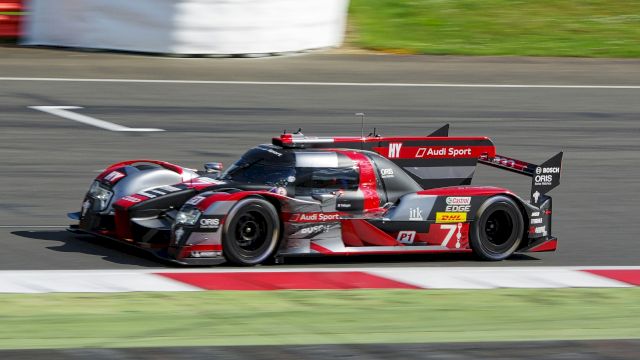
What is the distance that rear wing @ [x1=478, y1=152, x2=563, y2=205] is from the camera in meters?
11.3

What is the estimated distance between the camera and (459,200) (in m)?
10.8

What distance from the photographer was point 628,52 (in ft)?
81.5

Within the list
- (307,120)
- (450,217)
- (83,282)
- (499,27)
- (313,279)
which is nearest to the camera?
(83,282)

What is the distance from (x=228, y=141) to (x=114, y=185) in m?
5.58

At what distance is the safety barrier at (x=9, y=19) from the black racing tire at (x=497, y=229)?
13.5 metres

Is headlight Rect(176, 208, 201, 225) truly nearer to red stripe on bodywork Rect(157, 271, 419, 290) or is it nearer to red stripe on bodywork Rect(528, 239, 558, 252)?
red stripe on bodywork Rect(157, 271, 419, 290)

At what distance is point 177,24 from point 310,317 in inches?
513

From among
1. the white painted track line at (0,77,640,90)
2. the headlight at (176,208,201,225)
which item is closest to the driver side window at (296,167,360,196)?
the headlight at (176,208,201,225)

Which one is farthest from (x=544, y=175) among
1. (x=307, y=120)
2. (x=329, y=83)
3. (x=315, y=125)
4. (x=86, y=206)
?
(x=329, y=83)

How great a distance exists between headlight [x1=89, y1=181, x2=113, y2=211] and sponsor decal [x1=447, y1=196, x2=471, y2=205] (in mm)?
2965

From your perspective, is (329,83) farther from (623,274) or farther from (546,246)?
(623,274)

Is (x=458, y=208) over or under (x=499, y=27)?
under

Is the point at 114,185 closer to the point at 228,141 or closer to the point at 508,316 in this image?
the point at 508,316

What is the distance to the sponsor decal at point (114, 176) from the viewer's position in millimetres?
10883
